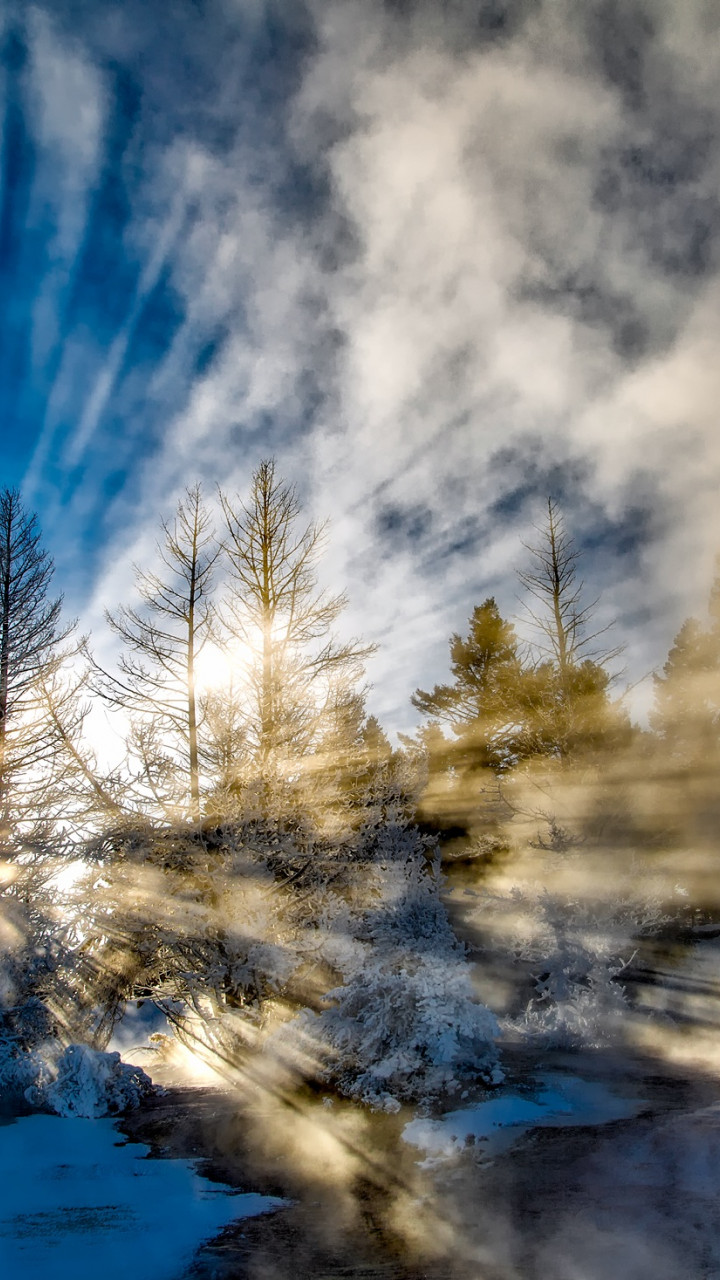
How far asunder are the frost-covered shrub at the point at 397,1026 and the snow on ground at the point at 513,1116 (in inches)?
24.0

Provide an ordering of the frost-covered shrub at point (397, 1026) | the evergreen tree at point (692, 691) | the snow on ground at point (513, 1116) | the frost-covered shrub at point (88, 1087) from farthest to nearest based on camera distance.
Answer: the evergreen tree at point (692, 691) < the frost-covered shrub at point (88, 1087) < the frost-covered shrub at point (397, 1026) < the snow on ground at point (513, 1116)

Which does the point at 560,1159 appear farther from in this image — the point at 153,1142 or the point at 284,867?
the point at 284,867

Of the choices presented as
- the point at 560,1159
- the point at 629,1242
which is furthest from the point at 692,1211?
the point at 560,1159

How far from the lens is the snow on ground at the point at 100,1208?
5746 millimetres

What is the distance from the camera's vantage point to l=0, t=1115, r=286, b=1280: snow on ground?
5.75 meters

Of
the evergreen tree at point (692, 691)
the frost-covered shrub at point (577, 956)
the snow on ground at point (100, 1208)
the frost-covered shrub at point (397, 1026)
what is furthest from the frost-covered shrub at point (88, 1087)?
the evergreen tree at point (692, 691)

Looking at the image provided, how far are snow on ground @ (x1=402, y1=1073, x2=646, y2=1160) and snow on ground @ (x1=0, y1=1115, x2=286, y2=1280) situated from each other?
7.50 feet

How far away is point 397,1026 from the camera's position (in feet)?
32.7

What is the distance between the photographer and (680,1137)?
26.2 feet

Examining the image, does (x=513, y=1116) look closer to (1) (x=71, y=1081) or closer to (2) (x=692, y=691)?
(1) (x=71, y=1081)

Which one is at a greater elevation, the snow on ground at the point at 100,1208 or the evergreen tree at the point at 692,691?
the evergreen tree at the point at 692,691

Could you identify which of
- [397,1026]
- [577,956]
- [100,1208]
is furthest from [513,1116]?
[577,956]

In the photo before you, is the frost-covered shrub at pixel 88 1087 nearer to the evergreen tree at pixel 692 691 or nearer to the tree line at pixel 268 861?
the tree line at pixel 268 861

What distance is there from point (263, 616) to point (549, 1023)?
34.6ft
